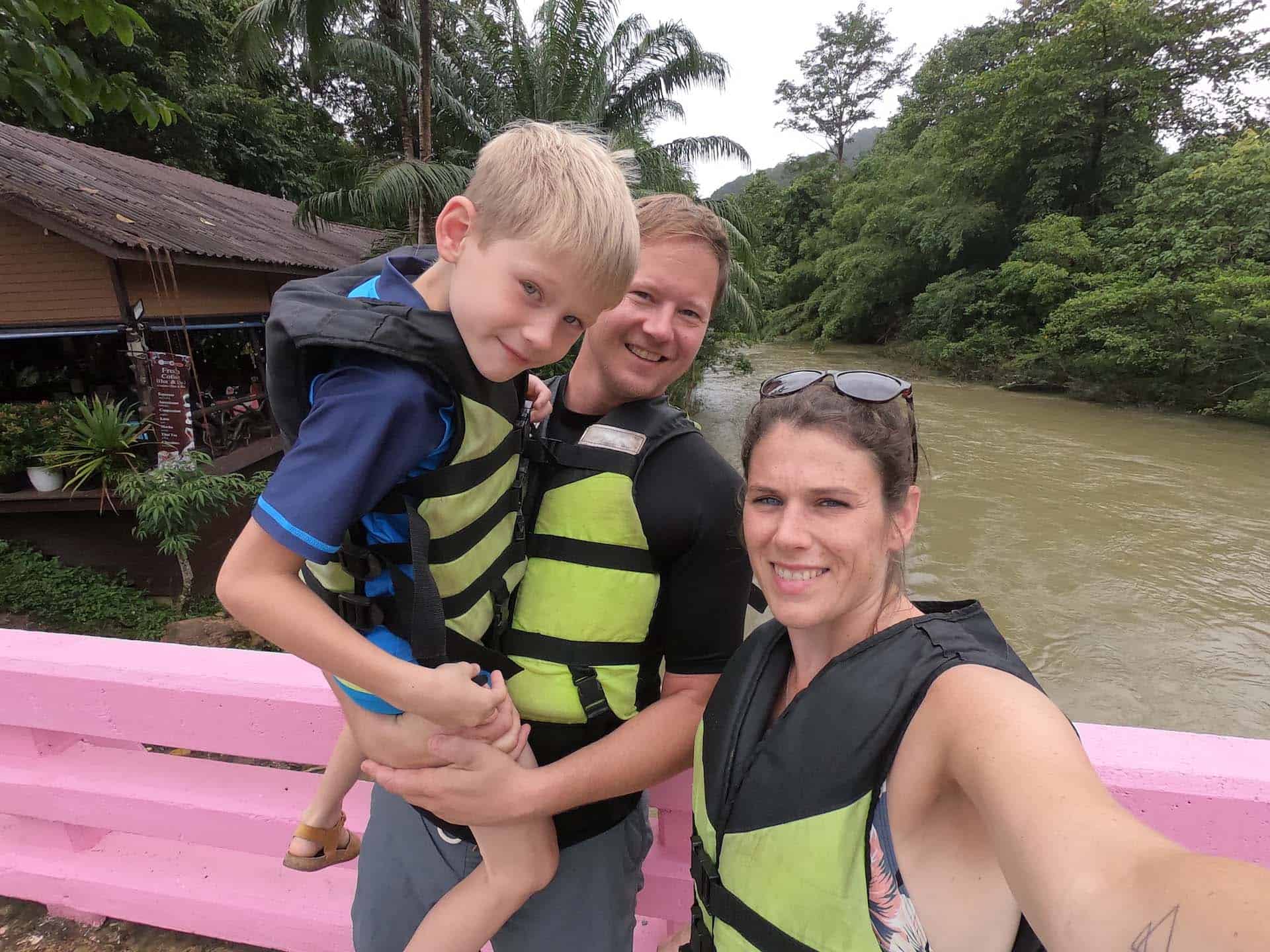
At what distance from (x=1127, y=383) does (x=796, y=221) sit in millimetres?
20690

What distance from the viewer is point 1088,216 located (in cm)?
1972

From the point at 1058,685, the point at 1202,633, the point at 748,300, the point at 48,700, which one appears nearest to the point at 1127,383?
the point at 748,300

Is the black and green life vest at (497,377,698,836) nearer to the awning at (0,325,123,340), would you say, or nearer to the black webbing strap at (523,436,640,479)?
the black webbing strap at (523,436,640,479)

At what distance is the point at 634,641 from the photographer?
111 centimetres

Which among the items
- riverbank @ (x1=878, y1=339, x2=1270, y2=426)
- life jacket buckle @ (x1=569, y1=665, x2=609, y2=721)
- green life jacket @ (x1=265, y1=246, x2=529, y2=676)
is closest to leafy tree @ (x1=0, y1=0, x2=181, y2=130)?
green life jacket @ (x1=265, y1=246, x2=529, y2=676)

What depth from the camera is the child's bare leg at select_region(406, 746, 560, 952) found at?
3.47 feet

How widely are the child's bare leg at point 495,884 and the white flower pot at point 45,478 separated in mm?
7465

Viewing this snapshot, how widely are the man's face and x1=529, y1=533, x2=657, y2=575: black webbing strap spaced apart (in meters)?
0.32

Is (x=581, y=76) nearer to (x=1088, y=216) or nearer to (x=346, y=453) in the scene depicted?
(x=346, y=453)

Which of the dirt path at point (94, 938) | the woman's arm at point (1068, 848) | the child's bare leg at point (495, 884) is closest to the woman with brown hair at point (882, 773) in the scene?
the woman's arm at point (1068, 848)

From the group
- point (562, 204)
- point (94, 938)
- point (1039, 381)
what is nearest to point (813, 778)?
point (562, 204)

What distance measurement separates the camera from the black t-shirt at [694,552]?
42.6 inches

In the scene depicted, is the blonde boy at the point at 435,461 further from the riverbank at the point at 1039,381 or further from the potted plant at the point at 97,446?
the riverbank at the point at 1039,381

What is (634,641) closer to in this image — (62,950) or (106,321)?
A: (62,950)
